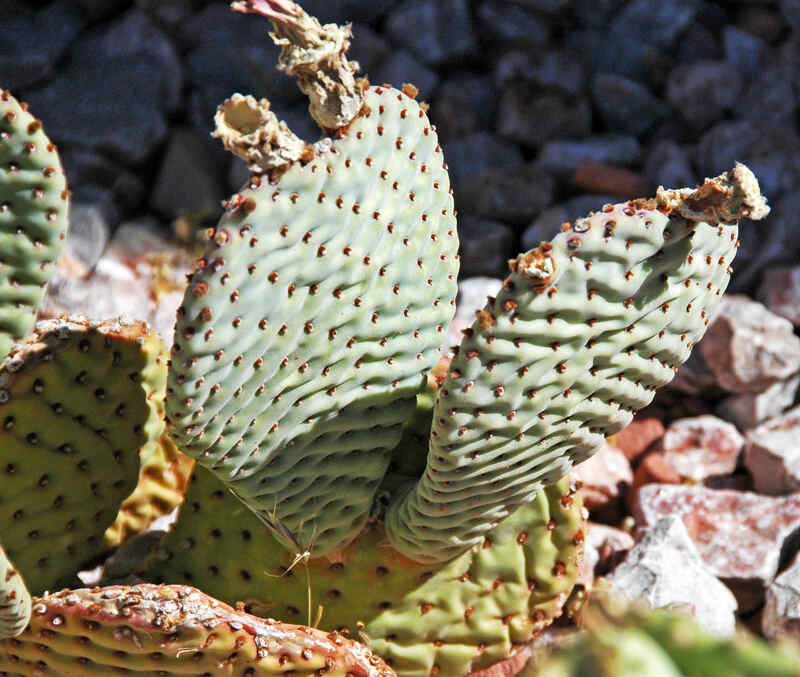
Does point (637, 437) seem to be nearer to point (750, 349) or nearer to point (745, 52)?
point (750, 349)

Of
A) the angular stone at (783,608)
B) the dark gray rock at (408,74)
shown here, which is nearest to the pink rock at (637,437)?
the angular stone at (783,608)

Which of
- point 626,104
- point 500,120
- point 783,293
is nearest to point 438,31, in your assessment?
point 500,120

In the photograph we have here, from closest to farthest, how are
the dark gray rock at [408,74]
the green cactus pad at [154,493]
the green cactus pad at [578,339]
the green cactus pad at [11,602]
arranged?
1. the green cactus pad at [578,339]
2. the green cactus pad at [11,602]
3. the green cactus pad at [154,493]
4. the dark gray rock at [408,74]

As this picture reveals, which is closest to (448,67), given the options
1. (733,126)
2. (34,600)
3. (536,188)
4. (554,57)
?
(554,57)

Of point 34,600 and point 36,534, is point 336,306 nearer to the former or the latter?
point 34,600

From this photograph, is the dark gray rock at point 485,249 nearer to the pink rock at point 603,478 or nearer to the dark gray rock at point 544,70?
the dark gray rock at point 544,70
